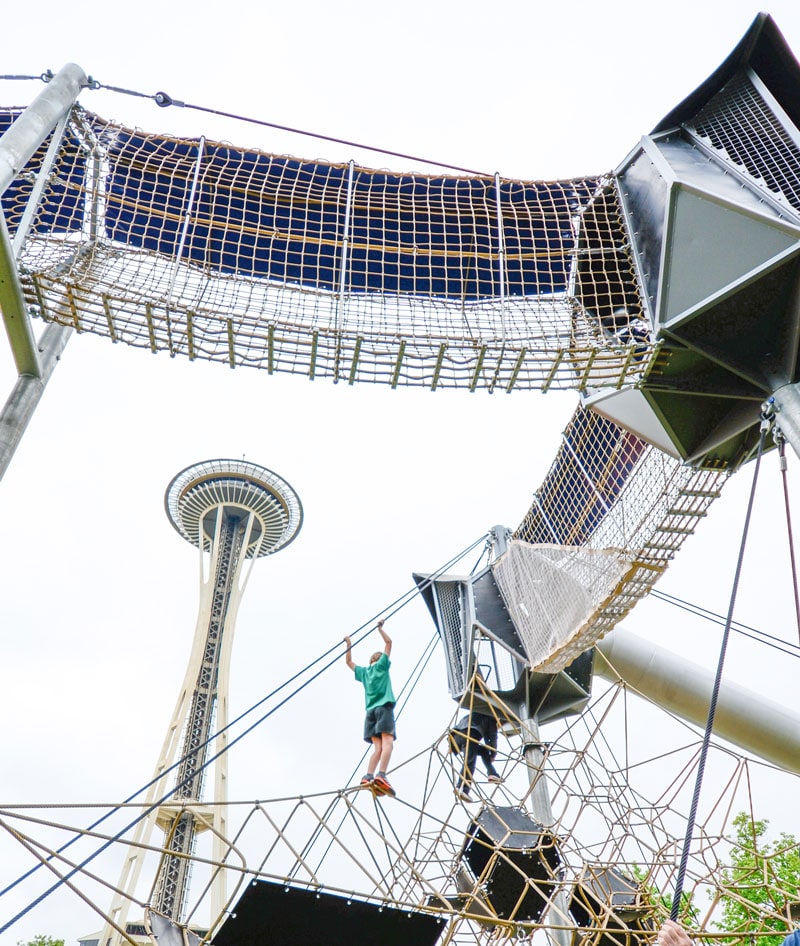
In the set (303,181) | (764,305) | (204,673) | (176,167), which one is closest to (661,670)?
(764,305)

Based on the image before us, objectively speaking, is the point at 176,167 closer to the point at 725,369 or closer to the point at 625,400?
the point at 625,400

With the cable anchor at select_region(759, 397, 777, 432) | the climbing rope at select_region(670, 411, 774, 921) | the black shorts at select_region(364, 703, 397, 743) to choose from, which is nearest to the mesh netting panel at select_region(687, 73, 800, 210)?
the cable anchor at select_region(759, 397, 777, 432)

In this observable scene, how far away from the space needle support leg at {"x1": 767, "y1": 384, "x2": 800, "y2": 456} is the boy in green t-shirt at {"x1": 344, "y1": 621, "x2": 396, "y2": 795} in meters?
3.93

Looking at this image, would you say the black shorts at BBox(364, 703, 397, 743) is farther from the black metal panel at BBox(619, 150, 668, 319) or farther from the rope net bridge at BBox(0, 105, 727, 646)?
the black metal panel at BBox(619, 150, 668, 319)

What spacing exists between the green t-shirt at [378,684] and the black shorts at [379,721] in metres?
0.05

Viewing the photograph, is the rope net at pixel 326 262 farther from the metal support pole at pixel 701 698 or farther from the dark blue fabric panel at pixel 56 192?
the metal support pole at pixel 701 698

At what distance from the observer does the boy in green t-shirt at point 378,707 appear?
7.03 m

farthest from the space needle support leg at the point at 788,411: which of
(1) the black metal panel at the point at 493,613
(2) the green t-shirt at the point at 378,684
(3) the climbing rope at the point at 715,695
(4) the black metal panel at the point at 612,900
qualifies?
(1) the black metal panel at the point at 493,613

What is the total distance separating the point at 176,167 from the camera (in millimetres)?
7715

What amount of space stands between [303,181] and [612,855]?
319 inches

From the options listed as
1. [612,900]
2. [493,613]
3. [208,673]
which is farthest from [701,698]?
[208,673]

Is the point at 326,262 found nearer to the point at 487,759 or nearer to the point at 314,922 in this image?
the point at 314,922

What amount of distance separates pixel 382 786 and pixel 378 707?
85 centimetres

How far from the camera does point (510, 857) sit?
28.9ft
